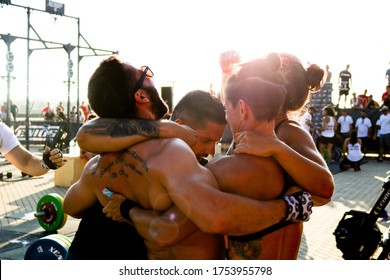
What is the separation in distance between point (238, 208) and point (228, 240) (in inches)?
14.5

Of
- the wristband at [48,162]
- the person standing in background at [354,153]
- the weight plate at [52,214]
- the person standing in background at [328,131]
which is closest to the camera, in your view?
the wristband at [48,162]

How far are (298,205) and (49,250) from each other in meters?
2.45

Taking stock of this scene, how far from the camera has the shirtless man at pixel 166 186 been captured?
5.71ft

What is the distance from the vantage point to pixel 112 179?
2084mm

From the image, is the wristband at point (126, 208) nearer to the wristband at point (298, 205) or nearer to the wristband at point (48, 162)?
the wristband at point (298, 205)

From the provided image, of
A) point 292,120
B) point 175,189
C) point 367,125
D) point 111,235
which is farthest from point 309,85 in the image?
point 367,125

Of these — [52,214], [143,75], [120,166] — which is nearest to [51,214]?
[52,214]

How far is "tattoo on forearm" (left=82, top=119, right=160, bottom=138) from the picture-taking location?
1.99m

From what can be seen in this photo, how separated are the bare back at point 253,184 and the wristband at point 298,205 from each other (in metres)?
0.08

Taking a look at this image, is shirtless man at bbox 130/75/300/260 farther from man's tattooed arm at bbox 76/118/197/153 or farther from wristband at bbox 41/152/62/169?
wristband at bbox 41/152/62/169

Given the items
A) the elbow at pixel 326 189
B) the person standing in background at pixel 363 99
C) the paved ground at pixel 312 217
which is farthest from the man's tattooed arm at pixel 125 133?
the person standing in background at pixel 363 99

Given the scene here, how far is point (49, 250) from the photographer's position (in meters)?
3.74

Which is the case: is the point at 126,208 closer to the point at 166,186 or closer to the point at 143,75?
the point at 166,186
